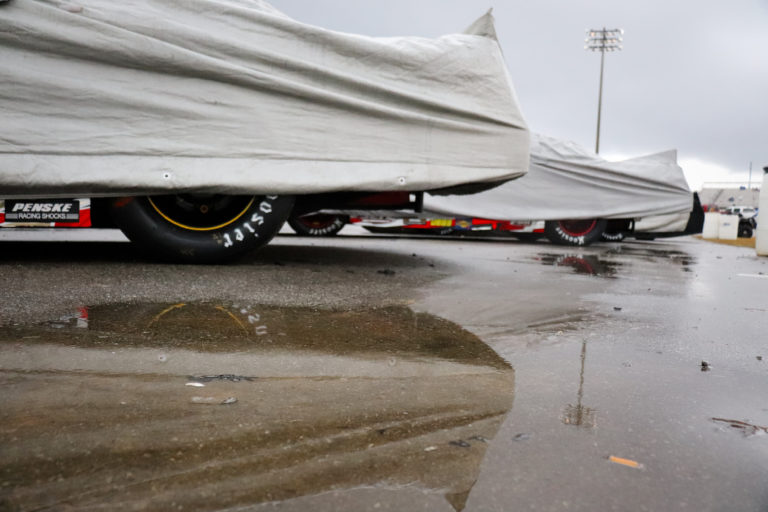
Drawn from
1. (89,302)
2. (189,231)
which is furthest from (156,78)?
(89,302)

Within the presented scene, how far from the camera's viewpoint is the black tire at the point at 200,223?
15.1 ft

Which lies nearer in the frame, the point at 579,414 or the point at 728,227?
the point at 579,414

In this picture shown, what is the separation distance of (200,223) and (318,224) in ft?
22.0

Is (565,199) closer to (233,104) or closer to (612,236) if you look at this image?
(612,236)

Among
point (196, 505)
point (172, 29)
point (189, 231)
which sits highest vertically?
point (172, 29)

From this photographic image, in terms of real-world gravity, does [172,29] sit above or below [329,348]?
above

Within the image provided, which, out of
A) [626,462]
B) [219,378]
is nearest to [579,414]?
[626,462]

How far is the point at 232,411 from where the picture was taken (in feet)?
5.64

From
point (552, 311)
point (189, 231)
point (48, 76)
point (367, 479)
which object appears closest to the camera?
point (367, 479)

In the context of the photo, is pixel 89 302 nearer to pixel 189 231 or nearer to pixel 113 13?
pixel 189 231

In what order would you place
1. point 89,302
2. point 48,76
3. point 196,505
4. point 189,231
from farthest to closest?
point 189,231 → point 48,76 → point 89,302 → point 196,505

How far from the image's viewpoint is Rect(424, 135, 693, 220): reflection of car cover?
10.7 metres

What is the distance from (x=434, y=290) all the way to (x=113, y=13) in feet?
9.68

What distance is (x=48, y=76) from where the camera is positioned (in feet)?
13.6
